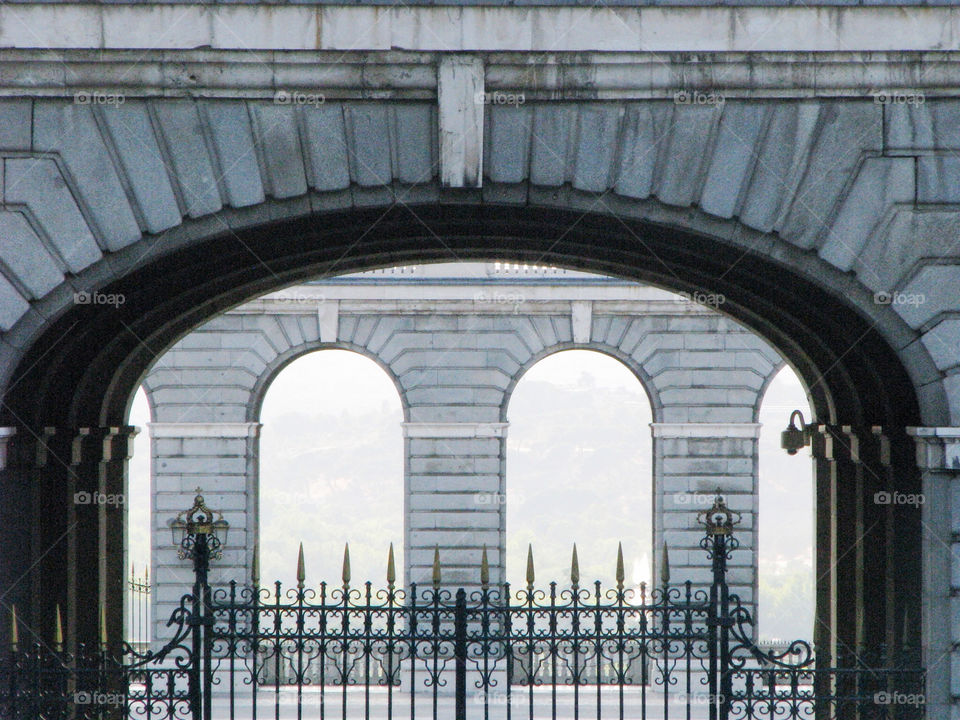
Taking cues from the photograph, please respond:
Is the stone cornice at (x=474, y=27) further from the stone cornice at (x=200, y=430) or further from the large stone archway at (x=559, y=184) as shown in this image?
the stone cornice at (x=200, y=430)

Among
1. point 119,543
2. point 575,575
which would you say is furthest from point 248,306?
point 575,575

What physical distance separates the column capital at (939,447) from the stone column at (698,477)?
40.5 feet

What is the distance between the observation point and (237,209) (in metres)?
9.14

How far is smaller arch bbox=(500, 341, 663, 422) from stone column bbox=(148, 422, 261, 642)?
14.7 feet

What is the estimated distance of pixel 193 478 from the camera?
71.4 feet

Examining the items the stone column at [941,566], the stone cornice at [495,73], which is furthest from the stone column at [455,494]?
the stone cornice at [495,73]

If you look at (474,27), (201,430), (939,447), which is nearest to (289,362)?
(201,430)

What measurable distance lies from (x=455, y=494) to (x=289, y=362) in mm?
3715

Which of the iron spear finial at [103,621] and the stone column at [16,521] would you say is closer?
the stone column at [16,521]

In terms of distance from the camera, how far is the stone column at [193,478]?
21.7 metres

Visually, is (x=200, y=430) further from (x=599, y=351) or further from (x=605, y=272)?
(x=605, y=272)

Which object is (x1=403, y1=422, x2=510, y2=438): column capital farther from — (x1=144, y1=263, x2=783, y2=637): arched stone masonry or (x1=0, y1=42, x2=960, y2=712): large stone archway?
(x1=0, y1=42, x2=960, y2=712): large stone archway

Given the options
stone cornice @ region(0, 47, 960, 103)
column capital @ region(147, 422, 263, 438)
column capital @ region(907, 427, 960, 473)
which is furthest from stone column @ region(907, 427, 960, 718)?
column capital @ region(147, 422, 263, 438)

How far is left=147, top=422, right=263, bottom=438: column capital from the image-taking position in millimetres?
21703
